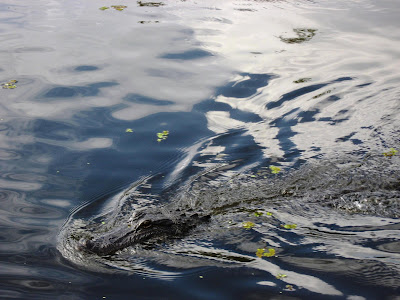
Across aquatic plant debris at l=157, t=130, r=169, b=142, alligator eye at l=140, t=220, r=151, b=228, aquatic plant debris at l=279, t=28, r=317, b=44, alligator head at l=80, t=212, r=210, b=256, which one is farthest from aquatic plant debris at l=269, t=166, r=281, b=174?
aquatic plant debris at l=279, t=28, r=317, b=44

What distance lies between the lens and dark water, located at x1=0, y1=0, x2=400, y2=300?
4.60 m

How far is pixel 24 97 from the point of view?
848cm

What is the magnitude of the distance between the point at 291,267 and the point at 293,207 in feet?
3.91

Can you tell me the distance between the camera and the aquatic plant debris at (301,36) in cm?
1163

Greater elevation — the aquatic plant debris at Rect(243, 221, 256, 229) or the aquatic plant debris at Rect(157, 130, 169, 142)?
the aquatic plant debris at Rect(157, 130, 169, 142)

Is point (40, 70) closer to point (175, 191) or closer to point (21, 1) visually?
point (175, 191)

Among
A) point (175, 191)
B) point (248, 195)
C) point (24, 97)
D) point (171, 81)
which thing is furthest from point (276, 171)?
point (24, 97)

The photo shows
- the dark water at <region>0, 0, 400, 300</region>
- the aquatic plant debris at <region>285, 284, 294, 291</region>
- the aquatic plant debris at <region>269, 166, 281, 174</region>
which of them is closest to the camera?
the aquatic plant debris at <region>285, 284, 294, 291</region>

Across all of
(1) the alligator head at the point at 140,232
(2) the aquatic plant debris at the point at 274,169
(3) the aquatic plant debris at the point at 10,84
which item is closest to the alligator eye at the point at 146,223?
(1) the alligator head at the point at 140,232

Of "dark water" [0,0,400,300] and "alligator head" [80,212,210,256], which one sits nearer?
"dark water" [0,0,400,300]

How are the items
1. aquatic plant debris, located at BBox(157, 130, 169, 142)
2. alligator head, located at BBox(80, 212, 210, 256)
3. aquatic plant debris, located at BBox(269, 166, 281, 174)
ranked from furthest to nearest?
aquatic plant debris, located at BBox(157, 130, 169, 142), aquatic plant debris, located at BBox(269, 166, 281, 174), alligator head, located at BBox(80, 212, 210, 256)

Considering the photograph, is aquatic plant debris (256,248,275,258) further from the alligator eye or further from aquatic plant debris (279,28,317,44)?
aquatic plant debris (279,28,317,44)

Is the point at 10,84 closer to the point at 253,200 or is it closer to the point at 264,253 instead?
the point at 253,200

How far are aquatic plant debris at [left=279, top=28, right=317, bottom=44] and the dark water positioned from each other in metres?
0.05
